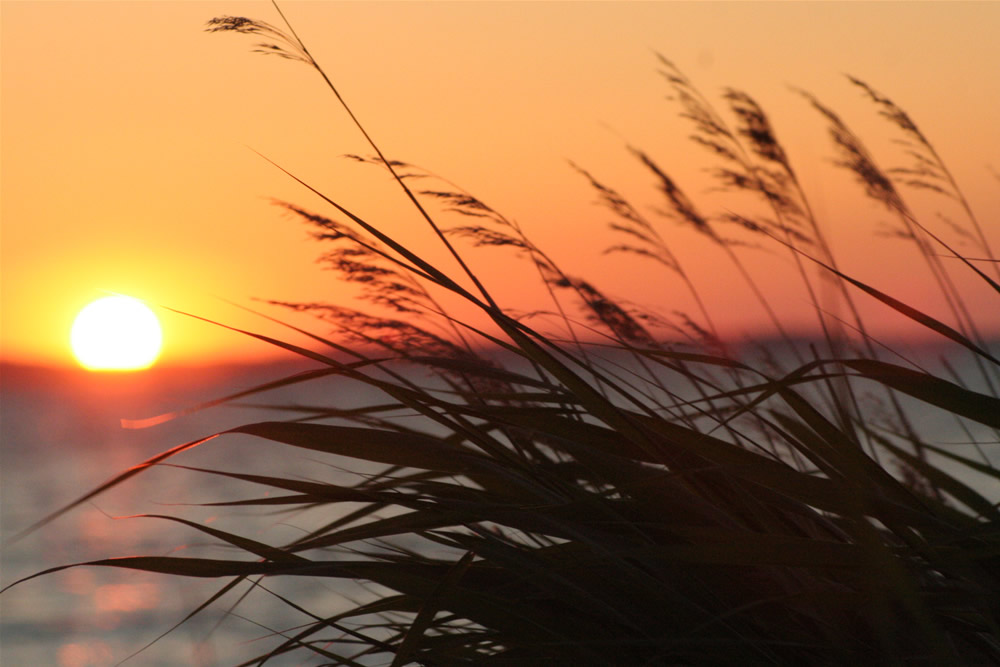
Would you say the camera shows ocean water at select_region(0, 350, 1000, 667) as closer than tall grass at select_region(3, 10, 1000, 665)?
No

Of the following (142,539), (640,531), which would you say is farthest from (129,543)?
(640,531)

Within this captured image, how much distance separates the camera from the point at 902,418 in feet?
3.61

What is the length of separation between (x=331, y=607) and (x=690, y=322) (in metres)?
2.03

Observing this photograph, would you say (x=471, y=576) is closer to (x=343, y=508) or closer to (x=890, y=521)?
(x=890, y=521)

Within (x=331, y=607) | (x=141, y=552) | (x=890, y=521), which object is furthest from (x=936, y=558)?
(x=141, y=552)

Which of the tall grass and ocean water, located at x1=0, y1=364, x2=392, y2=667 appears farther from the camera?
ocean water, located at x1=0, y1=364, x2=392, y2=667

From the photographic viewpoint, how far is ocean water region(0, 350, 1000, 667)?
2.53 metres

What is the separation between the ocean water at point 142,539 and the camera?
8.31 feet

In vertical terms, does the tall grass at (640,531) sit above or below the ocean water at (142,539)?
below

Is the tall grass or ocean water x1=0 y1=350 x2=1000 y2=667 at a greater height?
ocean water x1=0 y1=350 x2=1000 y2=667

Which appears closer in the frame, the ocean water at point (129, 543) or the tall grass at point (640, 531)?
the tall grass at point (640, 531)

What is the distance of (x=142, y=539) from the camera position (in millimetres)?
3859

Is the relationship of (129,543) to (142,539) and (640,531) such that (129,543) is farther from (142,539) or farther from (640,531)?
(640,531)

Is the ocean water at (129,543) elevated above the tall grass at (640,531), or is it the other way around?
the ocean water at (129,543)
